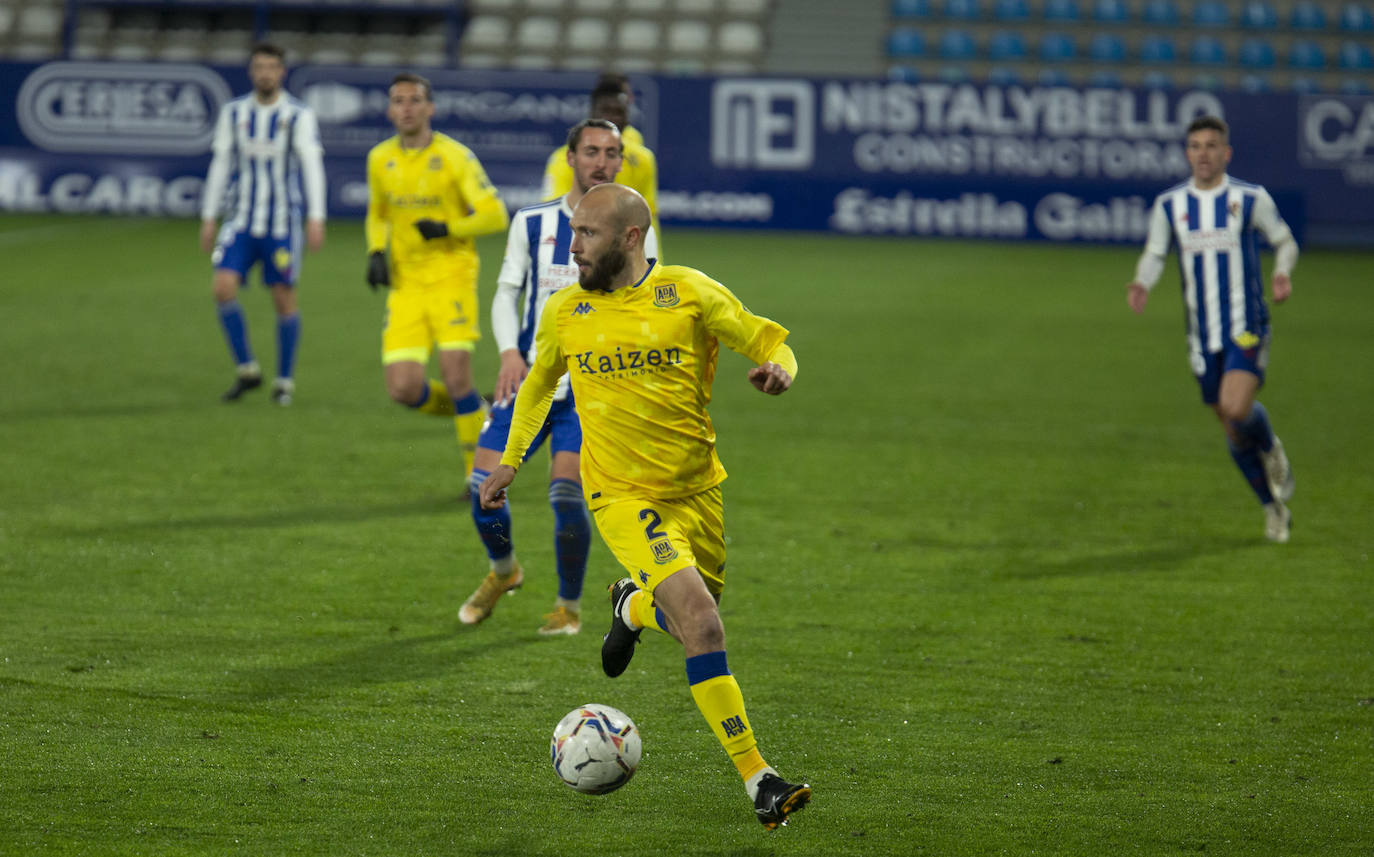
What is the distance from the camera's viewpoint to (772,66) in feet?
84.2

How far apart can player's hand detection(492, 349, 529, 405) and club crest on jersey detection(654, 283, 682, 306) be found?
4.08 feet

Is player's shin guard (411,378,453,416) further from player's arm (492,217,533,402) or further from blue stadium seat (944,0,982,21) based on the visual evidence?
blue stadium seat (944,0,982,21)

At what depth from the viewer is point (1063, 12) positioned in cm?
2584

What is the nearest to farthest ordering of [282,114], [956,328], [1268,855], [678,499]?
1. [1268,855]
2. [678,499]
3. [282,114]
4. [956,328]

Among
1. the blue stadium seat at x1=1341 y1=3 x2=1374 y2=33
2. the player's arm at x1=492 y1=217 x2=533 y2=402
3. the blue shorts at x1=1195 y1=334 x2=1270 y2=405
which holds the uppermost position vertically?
the blue stadium seat at x1=1341 y1=3 x2=1374 y2=33

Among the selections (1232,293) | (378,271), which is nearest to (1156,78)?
(1232,293)

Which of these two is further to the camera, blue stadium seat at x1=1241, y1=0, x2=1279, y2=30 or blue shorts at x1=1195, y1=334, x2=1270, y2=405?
blue stadium seat at x1=1241, y1=0, x2=1279, y2=30

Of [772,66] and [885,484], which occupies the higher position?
[772,66]

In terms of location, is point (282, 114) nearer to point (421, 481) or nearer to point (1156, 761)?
point (421, 481)

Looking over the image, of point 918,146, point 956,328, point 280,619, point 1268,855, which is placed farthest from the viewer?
point 918,146

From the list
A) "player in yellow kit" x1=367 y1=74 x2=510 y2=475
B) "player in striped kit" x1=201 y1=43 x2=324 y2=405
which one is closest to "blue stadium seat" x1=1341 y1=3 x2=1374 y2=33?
"player in striped kit" x1=201 y1=43 x2=324 y2=405

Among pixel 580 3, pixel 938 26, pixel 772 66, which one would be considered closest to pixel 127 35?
pixel 580 3

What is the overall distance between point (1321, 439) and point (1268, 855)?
258 inches

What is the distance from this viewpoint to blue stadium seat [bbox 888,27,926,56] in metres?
25.5
